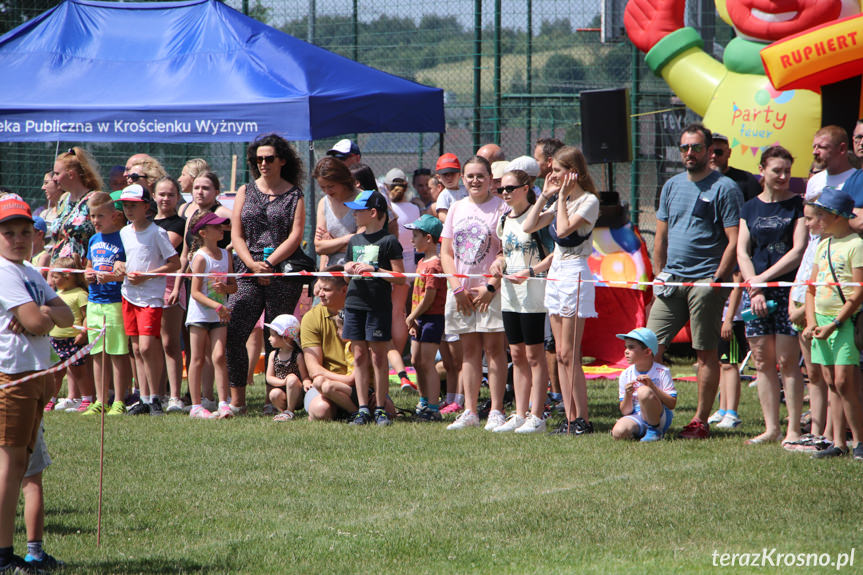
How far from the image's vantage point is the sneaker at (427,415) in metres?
8.28

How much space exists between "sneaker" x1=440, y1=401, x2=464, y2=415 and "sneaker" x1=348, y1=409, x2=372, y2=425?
96cm

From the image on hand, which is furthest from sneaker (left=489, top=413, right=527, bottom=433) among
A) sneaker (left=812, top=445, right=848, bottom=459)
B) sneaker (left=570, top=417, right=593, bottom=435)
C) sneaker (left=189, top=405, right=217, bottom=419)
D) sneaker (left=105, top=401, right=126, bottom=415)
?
sneaker (left=105, top=401, right=126, bottom=415)

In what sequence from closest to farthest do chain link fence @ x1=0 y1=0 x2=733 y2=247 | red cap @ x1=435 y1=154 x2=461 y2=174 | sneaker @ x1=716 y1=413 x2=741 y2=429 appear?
sneaker @ x1=716 y1=413 x2=741 y2=429
red cap @ x1=435 y1=154 x2=461 y2=174
chain link fence @ x1=0 y1=0 x2=733 y2=247

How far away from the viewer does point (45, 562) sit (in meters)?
4.31

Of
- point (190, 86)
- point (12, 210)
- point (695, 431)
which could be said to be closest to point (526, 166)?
point (695, 431)

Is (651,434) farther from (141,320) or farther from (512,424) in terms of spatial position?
(141,320)

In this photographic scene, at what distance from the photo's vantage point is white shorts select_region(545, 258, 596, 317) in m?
7.24

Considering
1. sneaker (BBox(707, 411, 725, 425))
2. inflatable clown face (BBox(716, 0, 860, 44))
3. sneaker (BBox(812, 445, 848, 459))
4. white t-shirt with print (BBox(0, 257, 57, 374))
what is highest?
inflatable clown face (BBox(716, 0, 860, 44))

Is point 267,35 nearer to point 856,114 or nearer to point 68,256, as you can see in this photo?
point 68,256

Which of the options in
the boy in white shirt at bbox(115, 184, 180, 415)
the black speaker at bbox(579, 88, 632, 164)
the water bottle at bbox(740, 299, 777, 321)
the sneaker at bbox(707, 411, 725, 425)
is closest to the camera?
the water bottle at bbox(740, 299, 777, 321)

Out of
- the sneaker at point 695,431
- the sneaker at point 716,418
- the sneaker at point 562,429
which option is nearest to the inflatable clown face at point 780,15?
the sneaker at point 716,418

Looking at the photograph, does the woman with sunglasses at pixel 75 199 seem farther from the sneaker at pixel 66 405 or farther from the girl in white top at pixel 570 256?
the girl in white top at pixel 570 256

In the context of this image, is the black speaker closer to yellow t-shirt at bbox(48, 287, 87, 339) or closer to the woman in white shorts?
the woman in white shorts

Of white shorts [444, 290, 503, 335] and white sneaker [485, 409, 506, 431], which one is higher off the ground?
white shorts [444, 290, 503, 335]
